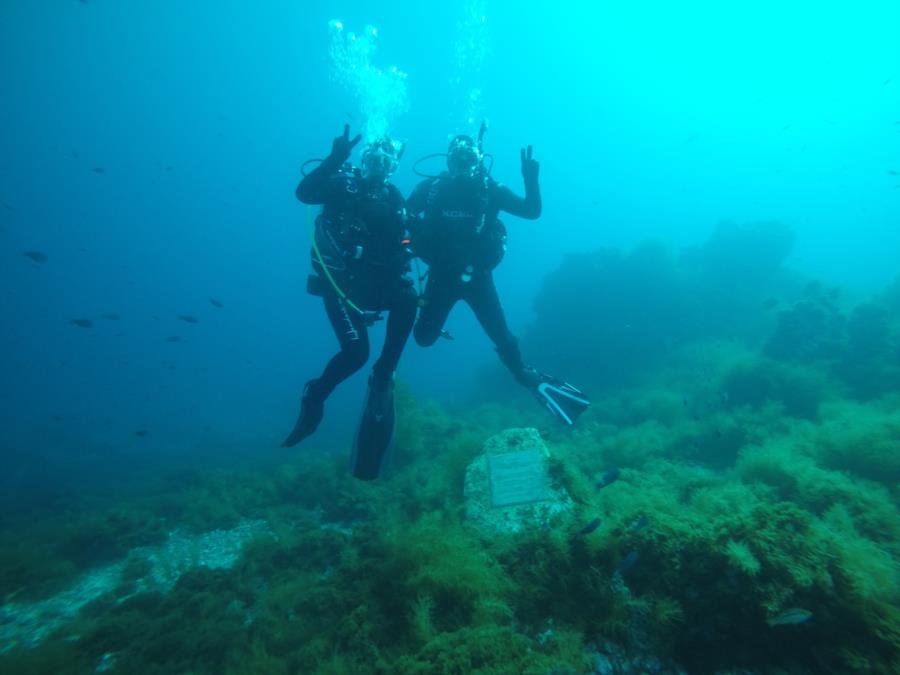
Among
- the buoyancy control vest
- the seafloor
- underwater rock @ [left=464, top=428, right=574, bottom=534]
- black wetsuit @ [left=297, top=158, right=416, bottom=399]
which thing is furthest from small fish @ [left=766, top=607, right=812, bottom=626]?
the buoyancy control vest

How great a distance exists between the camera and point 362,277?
6.32 meters

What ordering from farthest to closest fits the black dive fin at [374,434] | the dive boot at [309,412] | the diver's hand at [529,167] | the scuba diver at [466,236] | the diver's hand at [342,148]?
the scuba diver at [466,236] < the diver's hand at [529,167] < the black dive fin at [374,434] < the dive boot at [309,412] < the diver's hand at [342,148]

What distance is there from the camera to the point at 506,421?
1617cm

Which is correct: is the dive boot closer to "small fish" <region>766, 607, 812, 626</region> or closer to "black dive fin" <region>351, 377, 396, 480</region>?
"black dive fin" <region>351, 377, 396, 480</region>

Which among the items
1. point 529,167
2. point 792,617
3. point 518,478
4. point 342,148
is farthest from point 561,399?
point 342,148

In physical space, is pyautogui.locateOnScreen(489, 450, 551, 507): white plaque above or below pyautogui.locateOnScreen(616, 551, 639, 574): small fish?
above

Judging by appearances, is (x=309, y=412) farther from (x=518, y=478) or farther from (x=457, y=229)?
(x=457, y=229)

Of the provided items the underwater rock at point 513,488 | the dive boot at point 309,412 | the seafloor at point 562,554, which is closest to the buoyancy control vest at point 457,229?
the dive boot at point 309,412

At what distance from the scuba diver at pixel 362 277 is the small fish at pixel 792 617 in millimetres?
4899

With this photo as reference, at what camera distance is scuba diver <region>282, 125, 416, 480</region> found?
237 inches

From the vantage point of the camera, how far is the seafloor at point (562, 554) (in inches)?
109

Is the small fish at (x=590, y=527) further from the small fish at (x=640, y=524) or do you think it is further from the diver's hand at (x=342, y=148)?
the diver's hand at (x=342, y=148)

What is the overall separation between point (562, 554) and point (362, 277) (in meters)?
4.58

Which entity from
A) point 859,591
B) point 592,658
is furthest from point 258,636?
point 859,591
